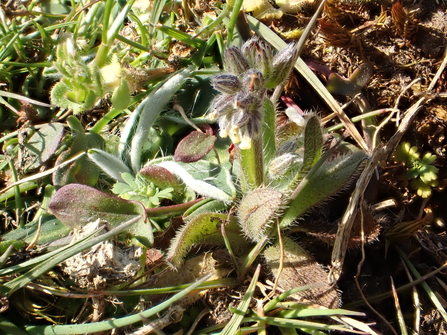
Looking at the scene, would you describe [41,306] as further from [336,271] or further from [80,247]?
[336,271]

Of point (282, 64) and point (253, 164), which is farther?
point (253, 164)

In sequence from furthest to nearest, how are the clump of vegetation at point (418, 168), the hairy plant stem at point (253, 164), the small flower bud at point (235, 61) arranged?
1. the clump of vegetation at point (418, 168)
2. the hairy plant stem at point (253, 164)
3. the small flower bud at point (235, 61)

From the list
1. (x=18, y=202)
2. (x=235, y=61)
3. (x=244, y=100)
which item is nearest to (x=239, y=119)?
(x=244, y=100)

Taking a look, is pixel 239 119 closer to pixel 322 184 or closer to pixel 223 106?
pixel 223 106

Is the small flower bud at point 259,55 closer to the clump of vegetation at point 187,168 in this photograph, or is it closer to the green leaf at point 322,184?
the clump of vegetation at point 187,168

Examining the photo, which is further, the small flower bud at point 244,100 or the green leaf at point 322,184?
the green leaf at point 322,184

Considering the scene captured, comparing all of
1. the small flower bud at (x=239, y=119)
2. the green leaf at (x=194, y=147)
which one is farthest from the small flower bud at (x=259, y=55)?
the green leaf at (x=194, y=147)

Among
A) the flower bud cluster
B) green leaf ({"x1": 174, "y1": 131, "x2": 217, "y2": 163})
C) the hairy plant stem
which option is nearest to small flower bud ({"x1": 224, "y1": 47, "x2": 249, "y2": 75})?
the flower bud cluster

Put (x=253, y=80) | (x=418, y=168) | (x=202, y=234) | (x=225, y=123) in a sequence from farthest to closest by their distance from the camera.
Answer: (x=418, y=168)
(x=202, y=234)
(x=225, y=123)
(x=253, y=80)

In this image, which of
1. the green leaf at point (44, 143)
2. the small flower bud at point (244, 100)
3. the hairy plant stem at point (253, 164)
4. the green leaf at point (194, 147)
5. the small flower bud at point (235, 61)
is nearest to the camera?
the small flower bud at point (244, 100)
